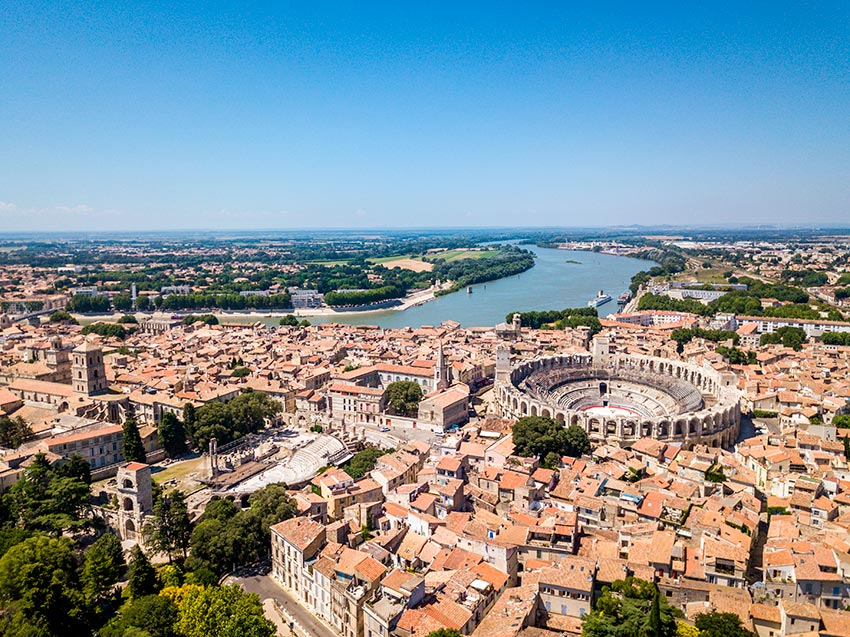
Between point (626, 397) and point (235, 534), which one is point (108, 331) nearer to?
point (235, 534)

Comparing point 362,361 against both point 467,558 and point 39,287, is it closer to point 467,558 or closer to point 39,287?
point 467,558

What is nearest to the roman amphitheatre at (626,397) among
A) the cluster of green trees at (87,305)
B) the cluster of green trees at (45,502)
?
the cluster of green trees at (45,502)

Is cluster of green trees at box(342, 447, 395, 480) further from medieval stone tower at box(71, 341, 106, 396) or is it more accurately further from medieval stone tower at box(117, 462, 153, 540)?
medieval stone tower at box(71, 341, 106, 396)

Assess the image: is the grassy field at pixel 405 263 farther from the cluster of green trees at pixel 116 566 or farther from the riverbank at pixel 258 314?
the cluster of green trees at pixel 116 566

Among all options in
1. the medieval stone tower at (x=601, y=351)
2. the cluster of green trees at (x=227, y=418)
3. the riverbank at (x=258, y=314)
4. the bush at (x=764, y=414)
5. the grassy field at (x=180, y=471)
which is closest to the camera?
the grassy field at (x=180, y=471)

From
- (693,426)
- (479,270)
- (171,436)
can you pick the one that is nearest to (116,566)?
(171,436)

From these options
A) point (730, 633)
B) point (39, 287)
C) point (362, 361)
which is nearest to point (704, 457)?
point (730, 633)
